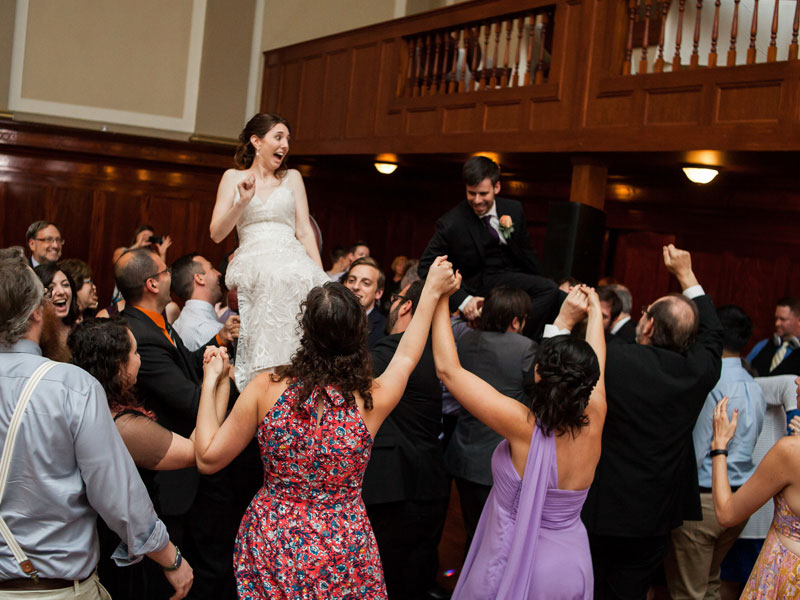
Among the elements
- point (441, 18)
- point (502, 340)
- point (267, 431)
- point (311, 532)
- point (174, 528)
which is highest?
point (441, 18)

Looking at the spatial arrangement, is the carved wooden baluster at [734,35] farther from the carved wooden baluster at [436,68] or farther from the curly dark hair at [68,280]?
the curly dark hair at [68,280]

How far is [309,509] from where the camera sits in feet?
8.12

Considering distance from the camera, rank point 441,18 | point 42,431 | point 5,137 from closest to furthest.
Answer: point 42,431 → point 441,18 → point 5,137

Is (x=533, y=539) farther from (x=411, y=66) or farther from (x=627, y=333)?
(x=411, y=66)

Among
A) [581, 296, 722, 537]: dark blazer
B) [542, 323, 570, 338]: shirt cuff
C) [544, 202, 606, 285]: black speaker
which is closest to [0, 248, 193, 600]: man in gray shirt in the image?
[542, 323, 570, 338]: shirt cuff

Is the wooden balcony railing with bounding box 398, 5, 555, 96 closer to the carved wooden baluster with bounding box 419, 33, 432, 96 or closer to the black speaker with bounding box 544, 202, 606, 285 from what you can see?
the carved wooden baluster with bounding box 419, 33, 432, 96

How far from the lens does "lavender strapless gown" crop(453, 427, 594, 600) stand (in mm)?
2613

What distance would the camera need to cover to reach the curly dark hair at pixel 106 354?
2.59 m

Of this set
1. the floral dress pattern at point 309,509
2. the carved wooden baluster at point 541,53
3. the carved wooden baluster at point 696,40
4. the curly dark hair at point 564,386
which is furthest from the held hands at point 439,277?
the carved wooden baluster at point 541,53

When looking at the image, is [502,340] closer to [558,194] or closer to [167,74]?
[558,194]

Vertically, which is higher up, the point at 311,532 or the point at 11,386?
the point at 11,386

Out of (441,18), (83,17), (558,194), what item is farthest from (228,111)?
(558,194)

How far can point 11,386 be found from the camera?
2.05m

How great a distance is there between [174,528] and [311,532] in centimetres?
115
